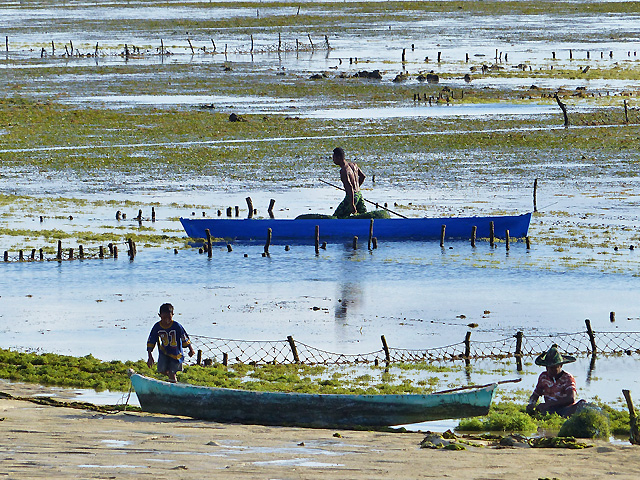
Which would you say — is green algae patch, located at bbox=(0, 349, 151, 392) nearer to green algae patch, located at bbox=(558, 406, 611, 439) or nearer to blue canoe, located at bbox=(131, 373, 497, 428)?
blue canoe, located at bbox=(131, 373, 497, 428)

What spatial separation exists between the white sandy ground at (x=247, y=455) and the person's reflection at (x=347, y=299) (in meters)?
9.31

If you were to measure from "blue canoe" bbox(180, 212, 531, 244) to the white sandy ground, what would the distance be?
1676cm

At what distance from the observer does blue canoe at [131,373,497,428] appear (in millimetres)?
13547

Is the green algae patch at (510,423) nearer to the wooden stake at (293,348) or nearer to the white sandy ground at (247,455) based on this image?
the white sandy ground at (247,455)

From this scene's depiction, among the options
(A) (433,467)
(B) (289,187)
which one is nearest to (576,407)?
(A) (433,467)

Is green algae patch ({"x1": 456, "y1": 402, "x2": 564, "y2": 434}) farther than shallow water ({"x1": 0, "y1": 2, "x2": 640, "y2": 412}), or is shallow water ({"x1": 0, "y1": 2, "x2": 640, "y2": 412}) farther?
shallow water ({"x1": 0, "y1": 2, "x2": 640, "y2": 412})

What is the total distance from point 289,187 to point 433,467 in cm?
2760

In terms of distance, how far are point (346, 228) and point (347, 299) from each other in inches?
255

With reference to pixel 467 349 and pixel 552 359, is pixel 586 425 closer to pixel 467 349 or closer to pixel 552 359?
pixel 552 359

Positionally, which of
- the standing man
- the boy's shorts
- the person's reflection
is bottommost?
the boy's shorts

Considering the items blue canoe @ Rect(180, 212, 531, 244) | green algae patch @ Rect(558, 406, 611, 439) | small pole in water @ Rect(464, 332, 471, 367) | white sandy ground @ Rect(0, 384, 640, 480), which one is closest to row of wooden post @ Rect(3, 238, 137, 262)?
blue canoe @ Rect(180, 212, 531, 244)

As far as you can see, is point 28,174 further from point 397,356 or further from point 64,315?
point 397,356

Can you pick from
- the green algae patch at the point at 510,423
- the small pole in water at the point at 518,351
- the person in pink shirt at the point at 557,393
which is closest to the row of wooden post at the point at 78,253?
the small pole in water at the point at 518,351

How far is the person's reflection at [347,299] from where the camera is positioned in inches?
894
